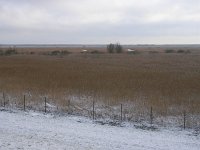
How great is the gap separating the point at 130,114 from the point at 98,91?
23.5ft

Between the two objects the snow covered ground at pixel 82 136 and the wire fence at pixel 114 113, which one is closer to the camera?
the snow covered ground at pixel 82 136

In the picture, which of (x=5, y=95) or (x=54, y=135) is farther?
(x=5, y=95)

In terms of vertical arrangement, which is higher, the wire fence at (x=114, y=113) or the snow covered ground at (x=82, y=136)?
the snow covered ground at (x=82, y=136)

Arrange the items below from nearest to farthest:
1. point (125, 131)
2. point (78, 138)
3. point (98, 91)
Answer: point (78, 138), point (125, 131), point (98, 91)

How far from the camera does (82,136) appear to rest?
11445 mm

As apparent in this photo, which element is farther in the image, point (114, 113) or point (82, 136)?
point (114, 113)

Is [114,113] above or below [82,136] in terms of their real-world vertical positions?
below

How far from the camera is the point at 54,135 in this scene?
1162cm

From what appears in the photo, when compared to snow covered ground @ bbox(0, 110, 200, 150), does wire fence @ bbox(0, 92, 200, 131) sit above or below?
below

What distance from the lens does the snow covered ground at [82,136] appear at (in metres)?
10.3

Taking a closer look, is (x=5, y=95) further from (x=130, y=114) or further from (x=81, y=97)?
(x=130, y=114)

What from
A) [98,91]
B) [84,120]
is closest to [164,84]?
[98,91]

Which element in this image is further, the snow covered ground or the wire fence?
the wire fence

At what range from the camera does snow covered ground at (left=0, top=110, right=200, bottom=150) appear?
10.3 meters
